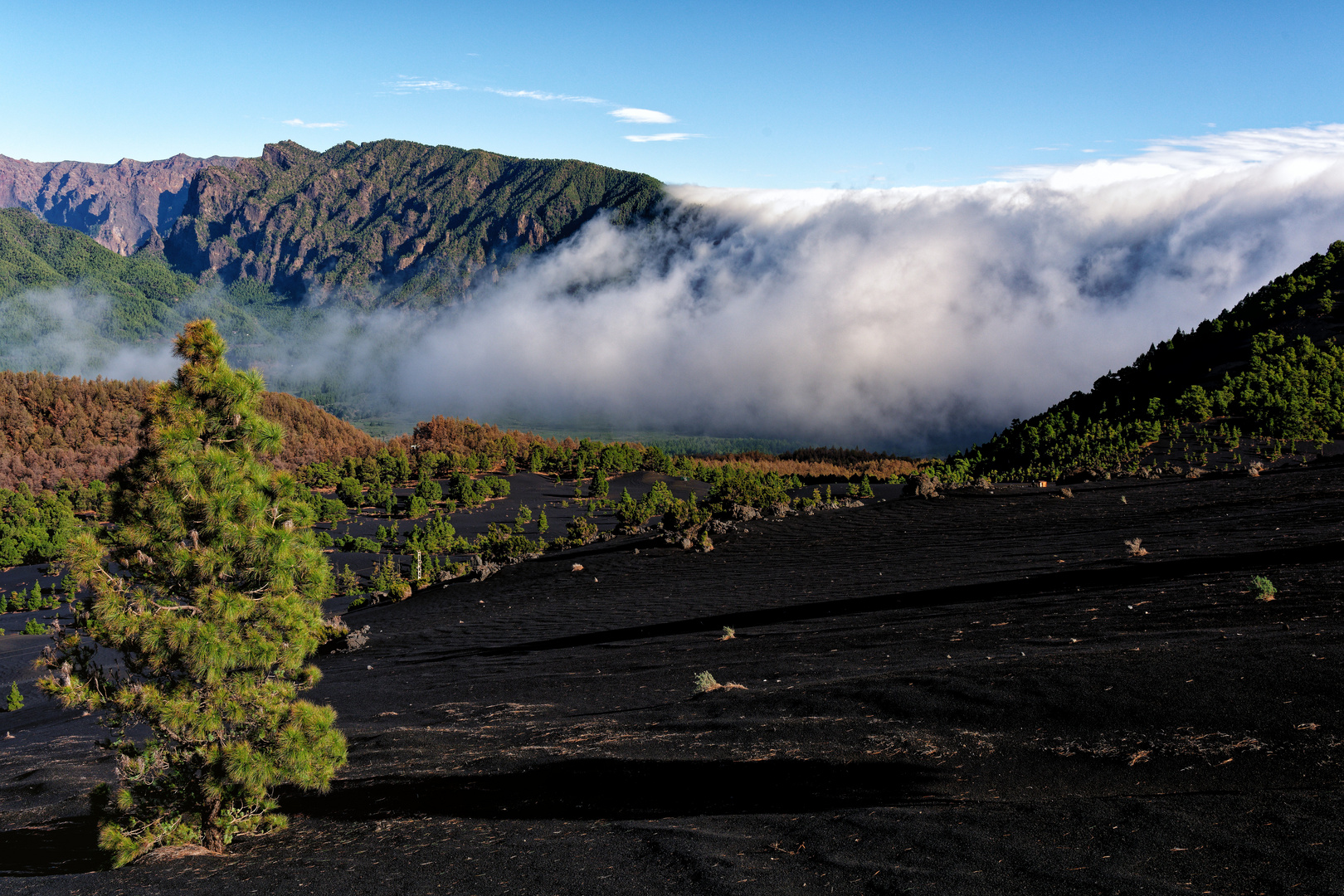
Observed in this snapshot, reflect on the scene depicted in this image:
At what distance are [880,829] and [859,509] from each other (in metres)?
23.6

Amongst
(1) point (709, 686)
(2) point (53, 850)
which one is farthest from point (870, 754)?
(2) point (53, 850)

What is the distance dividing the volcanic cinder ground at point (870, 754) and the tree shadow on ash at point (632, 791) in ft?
0.11

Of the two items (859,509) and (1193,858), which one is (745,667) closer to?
(1193,858)

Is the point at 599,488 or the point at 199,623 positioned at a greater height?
the point at 199,623

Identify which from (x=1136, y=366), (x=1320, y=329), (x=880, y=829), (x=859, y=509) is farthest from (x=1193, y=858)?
(x=1136, y=366)

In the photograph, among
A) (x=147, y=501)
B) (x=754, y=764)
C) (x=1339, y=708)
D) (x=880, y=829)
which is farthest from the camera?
(x=754, y=764)

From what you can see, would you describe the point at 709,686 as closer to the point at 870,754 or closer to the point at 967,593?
the point at 870,754

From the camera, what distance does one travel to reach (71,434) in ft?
263

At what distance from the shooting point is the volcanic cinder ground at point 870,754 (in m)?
4.84

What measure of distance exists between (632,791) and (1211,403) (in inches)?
1528

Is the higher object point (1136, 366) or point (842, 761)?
point (1136, 366)

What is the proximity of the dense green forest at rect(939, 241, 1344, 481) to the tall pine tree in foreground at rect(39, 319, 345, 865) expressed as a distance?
99.4 feet

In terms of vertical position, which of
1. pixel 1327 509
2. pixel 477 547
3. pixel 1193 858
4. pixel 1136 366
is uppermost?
pixel 1136 366

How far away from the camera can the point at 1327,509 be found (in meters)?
15.6
